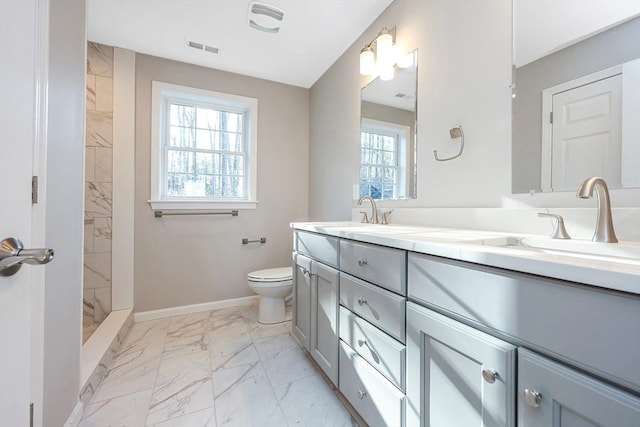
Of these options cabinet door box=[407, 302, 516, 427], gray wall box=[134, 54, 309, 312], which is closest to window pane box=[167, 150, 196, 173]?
gray wall box=[134, 54, 309, 312]

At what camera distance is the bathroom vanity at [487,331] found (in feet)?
1.53

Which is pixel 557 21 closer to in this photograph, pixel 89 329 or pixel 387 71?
pixel 387 71

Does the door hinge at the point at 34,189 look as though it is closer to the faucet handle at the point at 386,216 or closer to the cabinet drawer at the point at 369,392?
the cabinet drawer at the point at 369,392

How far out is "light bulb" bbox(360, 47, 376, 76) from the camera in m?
1.89

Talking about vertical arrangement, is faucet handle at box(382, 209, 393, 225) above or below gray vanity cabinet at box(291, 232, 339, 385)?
above

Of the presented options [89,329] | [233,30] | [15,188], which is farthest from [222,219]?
[15,188]

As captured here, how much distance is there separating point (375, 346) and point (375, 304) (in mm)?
165

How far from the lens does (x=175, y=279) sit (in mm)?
2484

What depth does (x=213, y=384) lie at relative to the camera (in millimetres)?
1514

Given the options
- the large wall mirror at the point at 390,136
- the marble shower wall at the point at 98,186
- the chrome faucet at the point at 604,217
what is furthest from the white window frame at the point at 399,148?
the marble shower wall at the point at 98,186

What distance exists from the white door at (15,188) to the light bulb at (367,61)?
1.74m

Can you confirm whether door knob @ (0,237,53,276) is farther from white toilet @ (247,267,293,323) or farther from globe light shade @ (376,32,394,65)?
globe light shade @ (376,32,394,65)

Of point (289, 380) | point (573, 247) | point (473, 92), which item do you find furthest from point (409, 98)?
point (289, 380)

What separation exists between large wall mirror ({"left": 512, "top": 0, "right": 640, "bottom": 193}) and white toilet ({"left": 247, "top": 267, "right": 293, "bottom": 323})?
1.72 m
